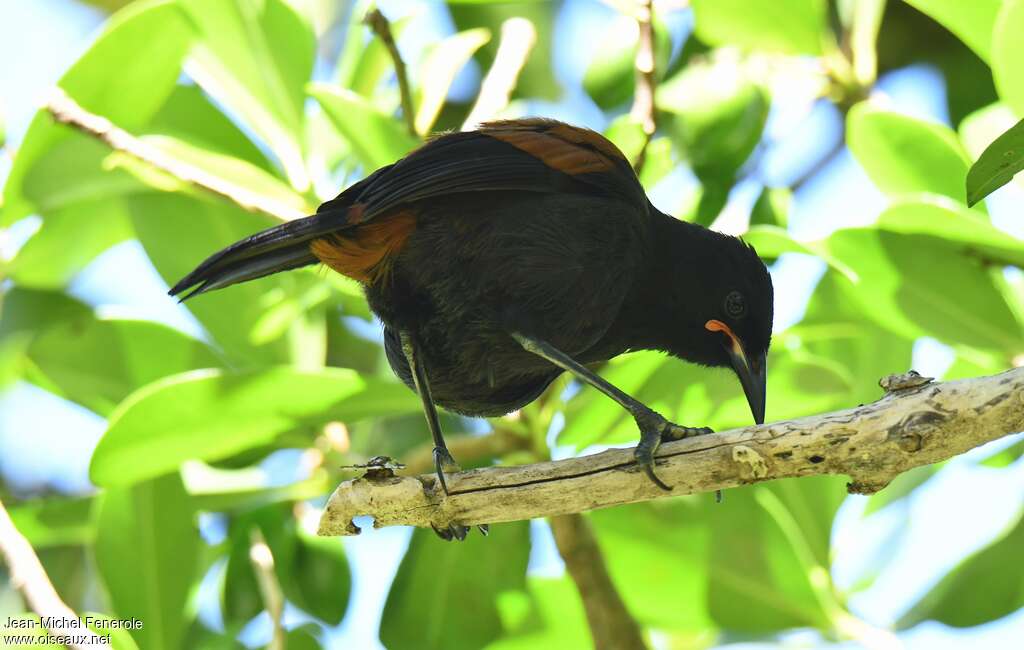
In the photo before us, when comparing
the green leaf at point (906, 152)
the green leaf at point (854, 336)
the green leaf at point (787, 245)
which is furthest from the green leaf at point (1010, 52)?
the green leaf at point (854, 336)

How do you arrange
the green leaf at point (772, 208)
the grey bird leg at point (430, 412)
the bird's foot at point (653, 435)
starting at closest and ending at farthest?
1. the bird's foot at point (653, 435)
2. the grey bird leg at point (430, 412)
3. the green leaf at point (772, 208)

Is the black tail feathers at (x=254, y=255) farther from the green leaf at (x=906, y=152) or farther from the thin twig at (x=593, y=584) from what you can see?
the green leaf at (x=906, y=152)

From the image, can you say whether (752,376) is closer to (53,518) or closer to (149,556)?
(149,556)

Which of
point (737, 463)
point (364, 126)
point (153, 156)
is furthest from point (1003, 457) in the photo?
point (153, 156)

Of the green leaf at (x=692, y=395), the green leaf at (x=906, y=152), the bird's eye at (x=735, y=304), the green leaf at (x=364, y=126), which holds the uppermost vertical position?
the green leaf at (x=364, y=126)

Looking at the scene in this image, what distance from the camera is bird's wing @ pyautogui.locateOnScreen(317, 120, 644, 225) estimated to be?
3371 millimetres

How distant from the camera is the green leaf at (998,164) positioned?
2551 millimetres

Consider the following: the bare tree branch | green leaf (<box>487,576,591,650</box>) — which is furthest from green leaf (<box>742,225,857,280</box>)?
green leaf (<box>487,576,591,650</box>)

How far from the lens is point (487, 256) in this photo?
11.5ft

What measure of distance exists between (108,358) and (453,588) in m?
1.37

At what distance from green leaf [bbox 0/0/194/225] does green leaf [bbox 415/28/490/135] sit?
77cm

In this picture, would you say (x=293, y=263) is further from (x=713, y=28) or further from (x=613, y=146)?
(x=713, y=28)

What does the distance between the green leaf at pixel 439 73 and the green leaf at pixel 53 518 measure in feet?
5.67

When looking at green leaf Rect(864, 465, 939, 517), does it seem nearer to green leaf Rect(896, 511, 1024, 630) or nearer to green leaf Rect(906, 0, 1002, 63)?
green leaf Rect(896, 511, 1024, 630)
